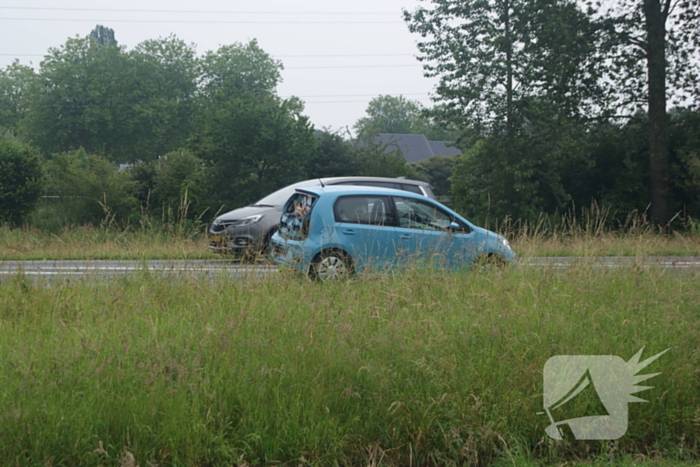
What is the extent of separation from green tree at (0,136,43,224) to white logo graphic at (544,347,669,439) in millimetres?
26558

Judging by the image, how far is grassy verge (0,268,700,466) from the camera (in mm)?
3975

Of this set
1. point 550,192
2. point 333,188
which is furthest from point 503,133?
point 333,188

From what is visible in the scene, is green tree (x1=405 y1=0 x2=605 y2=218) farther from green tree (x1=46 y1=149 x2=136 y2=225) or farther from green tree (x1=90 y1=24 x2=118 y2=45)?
green tree (x1=90 y1=24 x2=118 y2=45)

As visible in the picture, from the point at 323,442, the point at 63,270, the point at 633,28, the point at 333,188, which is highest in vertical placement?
the point at 633,28

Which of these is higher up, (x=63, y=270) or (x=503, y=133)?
(x=503, y=133)

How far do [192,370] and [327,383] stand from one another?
0.92m

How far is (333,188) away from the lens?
10.2 meters

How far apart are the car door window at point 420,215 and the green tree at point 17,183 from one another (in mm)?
21853

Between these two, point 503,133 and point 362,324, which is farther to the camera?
point 503,133

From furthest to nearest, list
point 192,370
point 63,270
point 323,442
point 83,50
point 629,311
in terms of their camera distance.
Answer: point 83,50
point 63,270
point 629,311
point 192,370
point 323,442

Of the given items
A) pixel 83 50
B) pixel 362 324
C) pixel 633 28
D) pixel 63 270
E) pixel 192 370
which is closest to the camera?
pixel 192 370

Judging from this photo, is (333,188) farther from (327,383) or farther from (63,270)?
(327,383)

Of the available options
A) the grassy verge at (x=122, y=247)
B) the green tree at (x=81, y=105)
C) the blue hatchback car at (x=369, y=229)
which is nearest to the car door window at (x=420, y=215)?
the blue hatchback car at (x=369, y=229)

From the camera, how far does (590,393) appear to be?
185 inches
